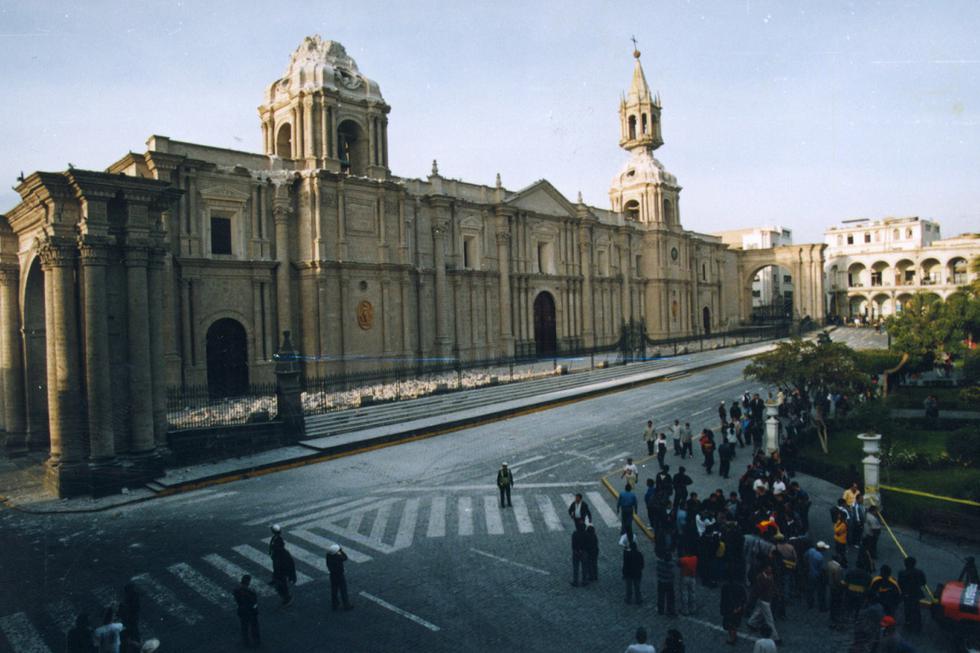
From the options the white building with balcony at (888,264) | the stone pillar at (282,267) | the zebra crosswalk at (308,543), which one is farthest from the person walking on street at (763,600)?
the white building with balcony at (888,264)

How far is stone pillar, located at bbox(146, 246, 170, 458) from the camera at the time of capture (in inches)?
727

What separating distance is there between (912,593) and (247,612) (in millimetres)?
9652

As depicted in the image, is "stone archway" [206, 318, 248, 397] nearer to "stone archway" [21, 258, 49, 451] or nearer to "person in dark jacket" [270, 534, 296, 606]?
"stone archway" [21, 258, 49, 451]

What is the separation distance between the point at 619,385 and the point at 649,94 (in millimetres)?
37855

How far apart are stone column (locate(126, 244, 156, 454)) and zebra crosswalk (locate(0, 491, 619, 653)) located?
5.27 meters

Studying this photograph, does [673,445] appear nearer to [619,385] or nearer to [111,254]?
[619,385]

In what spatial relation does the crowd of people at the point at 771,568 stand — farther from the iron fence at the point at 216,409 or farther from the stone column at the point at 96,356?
the iron fence at the point at 216,409

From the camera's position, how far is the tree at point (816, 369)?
21609 mm

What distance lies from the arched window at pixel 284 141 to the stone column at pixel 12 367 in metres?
15.6

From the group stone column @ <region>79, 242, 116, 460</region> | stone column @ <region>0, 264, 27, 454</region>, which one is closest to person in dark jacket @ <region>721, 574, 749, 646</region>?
stone column @ <region>79, 242, 116, 460</region>

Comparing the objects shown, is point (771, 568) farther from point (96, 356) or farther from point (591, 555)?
point (96, 356)

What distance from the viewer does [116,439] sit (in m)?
17.8

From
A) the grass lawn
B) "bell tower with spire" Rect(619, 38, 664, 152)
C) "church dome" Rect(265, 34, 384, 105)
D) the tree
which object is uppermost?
"bell tower with spire" Rect(619, 38, 664, 152)

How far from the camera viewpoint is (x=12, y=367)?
887 inches
